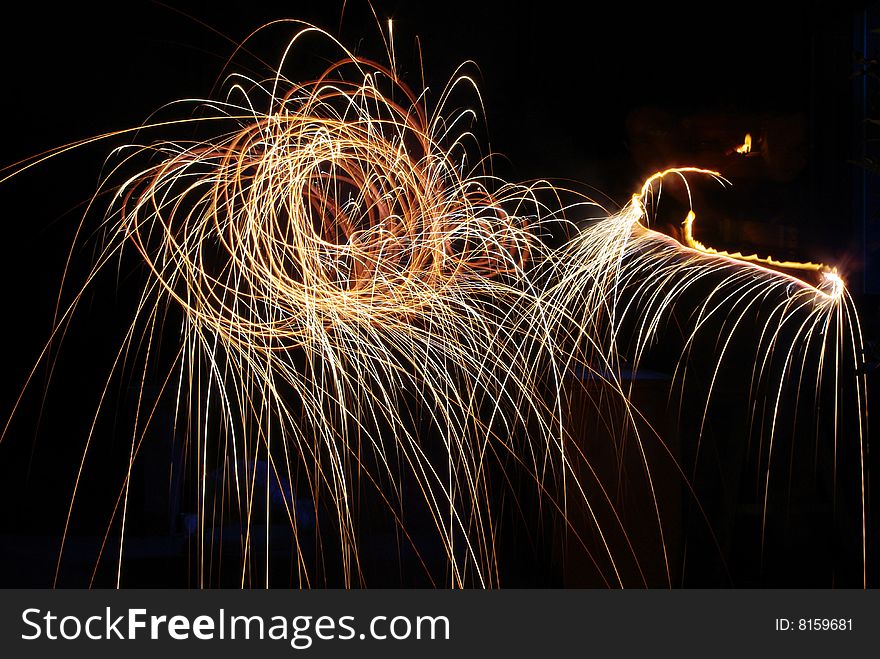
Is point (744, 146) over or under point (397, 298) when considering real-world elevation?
over

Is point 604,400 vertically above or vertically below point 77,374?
below

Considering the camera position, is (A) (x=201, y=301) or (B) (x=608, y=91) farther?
(B) (x=608, y=91)

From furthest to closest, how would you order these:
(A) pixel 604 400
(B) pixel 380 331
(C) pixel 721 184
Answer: (C) pixel 721 184 < (B) pixel 380 331 < (A) pixel 604 400

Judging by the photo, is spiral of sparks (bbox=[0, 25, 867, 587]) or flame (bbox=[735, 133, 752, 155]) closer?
spiral of sparks (bbox=[0, 25, 867, 587])

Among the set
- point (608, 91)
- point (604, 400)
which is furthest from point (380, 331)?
point (608, 91)

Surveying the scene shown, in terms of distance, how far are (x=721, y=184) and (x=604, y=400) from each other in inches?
37.4

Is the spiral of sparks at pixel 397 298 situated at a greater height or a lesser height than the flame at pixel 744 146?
lesser

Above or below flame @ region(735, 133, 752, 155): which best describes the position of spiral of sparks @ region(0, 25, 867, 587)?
below

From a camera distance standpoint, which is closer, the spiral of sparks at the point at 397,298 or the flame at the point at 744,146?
the spiral of sparks at the point at 397,298

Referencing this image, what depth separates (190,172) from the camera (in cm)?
235

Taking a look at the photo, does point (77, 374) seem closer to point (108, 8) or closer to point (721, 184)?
point (108, 8)
